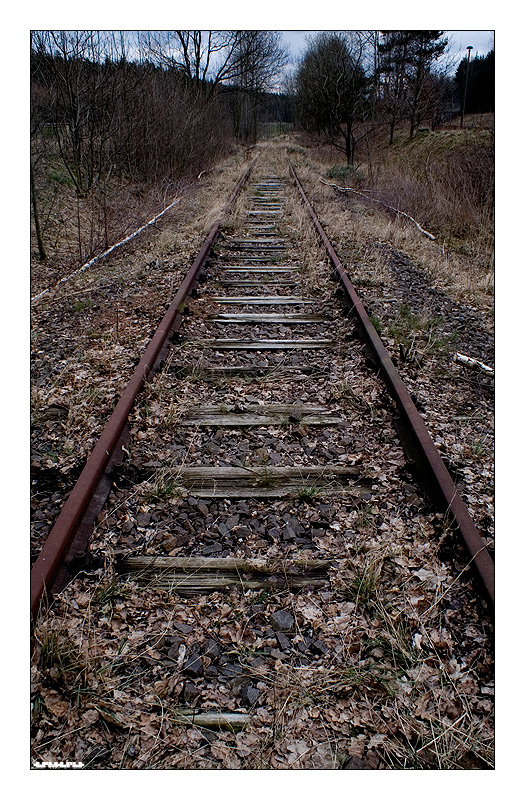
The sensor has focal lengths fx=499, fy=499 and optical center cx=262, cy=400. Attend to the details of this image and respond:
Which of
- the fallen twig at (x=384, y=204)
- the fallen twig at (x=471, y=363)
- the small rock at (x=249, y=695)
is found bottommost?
the small rock at (x=249, y=695)

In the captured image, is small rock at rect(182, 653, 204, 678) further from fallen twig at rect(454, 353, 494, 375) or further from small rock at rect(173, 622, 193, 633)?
fallen twig at rect(454, 353, 494, 375)

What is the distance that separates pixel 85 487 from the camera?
100 inches

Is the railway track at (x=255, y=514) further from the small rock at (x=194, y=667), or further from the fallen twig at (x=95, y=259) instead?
the fallen twig at (x=95, y=259)

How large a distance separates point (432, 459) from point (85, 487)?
1875 mm

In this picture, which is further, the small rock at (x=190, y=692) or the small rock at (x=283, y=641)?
the small rock at (x=283, y=641)

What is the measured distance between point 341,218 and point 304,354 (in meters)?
6.41

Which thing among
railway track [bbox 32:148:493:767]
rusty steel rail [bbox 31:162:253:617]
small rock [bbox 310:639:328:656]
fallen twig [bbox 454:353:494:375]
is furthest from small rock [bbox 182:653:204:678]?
fallen twig [bbox 454:353:494:375]

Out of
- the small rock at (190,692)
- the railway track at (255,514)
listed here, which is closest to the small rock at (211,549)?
the railway track at (255,514)

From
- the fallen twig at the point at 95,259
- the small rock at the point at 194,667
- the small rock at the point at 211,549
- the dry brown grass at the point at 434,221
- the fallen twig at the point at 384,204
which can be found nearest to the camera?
the small rock at the point at 194,667

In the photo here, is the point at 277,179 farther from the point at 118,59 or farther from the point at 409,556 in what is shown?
the point at 409,556

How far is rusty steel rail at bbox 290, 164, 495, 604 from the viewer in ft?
7.11

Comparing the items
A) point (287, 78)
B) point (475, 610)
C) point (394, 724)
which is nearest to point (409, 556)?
point (475, 610)

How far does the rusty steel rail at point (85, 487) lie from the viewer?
6.84 ft

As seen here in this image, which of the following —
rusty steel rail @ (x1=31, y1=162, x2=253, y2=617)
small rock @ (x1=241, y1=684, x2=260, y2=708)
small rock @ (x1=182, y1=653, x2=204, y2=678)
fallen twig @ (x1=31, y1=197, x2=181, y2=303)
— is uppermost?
fallen twig @ (x1=31, y1=197, x2=181, y2=303)
